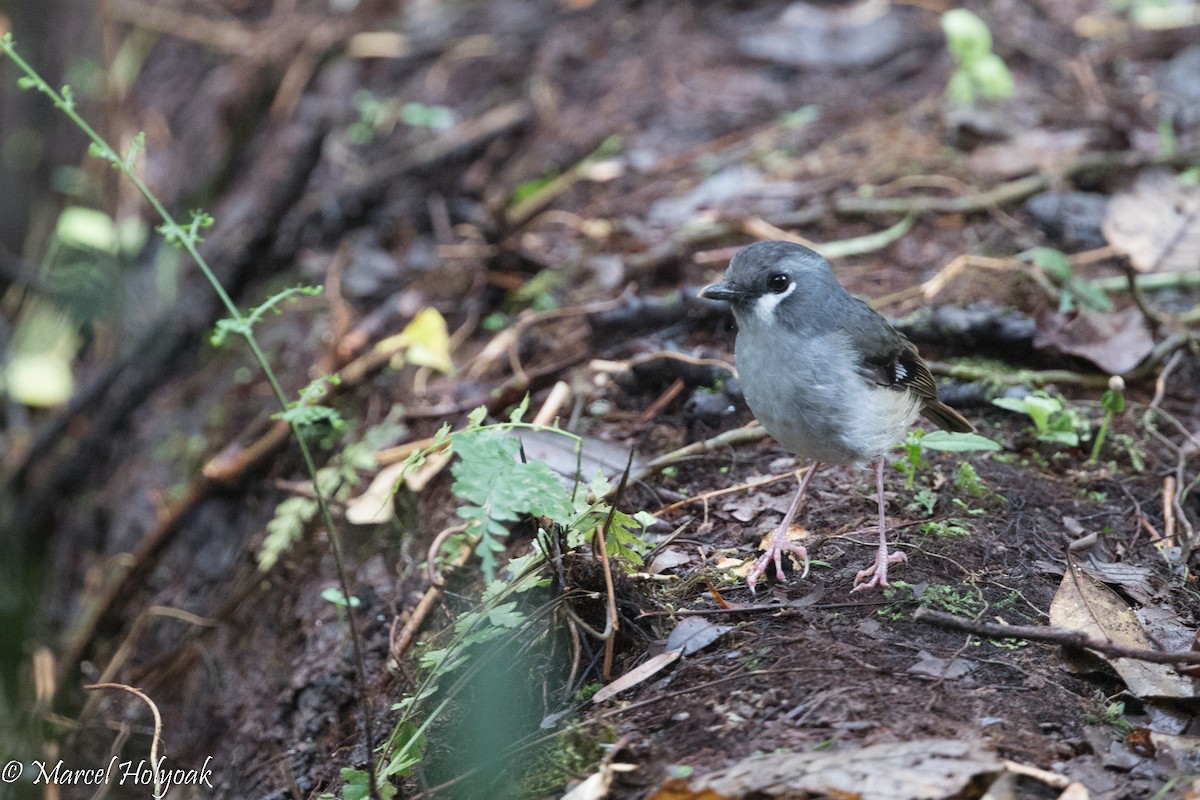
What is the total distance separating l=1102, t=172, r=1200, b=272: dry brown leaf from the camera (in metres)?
5.51

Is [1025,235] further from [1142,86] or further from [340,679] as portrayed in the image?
[340,679]

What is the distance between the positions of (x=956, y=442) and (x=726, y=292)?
0.97 m

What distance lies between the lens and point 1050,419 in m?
4.45

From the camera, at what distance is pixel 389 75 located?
916cm

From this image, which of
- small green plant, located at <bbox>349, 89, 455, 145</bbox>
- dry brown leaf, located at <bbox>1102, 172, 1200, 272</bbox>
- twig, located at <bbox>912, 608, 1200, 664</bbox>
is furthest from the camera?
small green plant, located at <bbox>349, 89, 455, 145</bbox>

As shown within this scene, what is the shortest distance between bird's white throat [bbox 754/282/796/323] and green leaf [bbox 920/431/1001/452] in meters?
0.71

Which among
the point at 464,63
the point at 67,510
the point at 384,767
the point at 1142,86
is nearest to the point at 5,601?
the point at 67,510

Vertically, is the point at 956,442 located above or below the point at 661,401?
above

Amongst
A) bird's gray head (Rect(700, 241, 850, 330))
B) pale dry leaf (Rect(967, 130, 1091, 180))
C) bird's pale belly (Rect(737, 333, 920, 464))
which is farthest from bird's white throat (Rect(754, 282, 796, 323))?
pale dry leaf (Rect(967, 130, 1091, 180))

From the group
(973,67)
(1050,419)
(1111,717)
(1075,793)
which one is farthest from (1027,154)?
(1075,793)

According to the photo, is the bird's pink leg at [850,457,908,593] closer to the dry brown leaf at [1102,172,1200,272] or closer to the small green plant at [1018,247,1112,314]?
the small green plant at [1018,247,1112,314]

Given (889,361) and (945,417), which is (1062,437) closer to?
(945,417)

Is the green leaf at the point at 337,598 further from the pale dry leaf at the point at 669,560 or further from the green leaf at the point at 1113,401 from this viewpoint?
the green leaf at the point at 1113,401

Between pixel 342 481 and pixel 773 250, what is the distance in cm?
243
